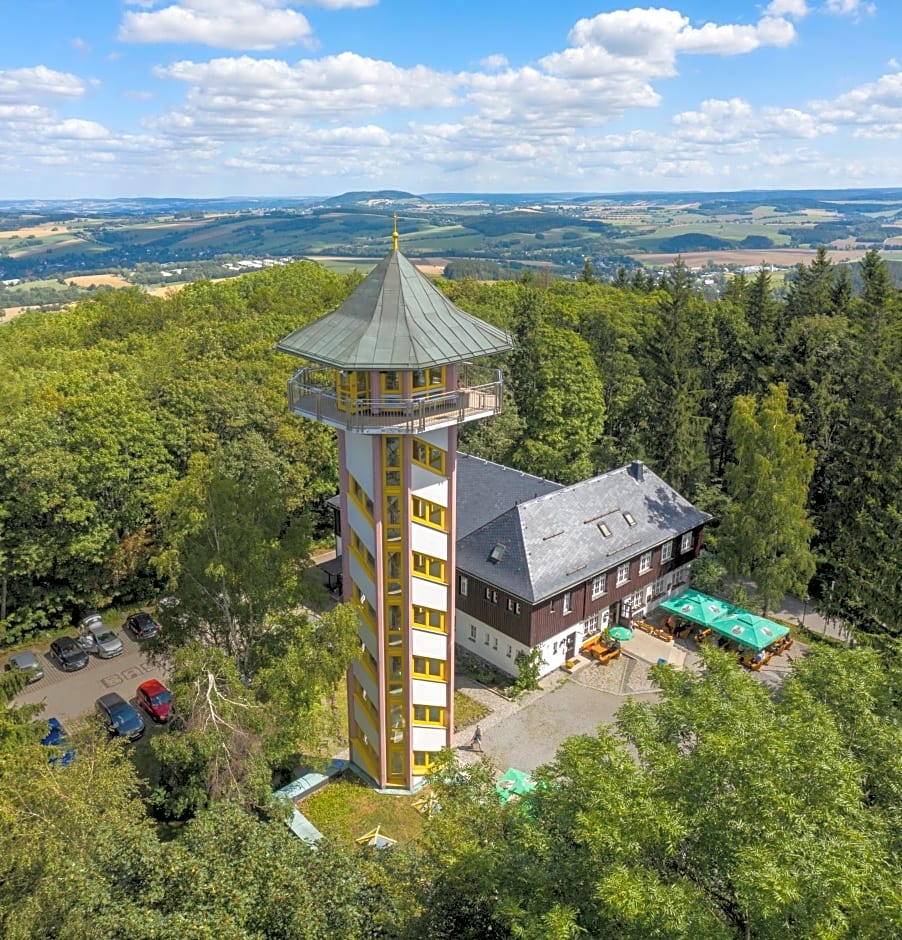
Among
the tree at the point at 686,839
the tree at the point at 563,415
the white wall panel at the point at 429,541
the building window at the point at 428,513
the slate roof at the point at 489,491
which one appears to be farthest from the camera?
the tree at the point at 563,415

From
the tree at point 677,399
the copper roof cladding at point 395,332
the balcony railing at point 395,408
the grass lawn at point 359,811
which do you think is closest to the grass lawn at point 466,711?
the grass lawn at point 359,811

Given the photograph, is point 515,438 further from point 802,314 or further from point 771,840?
point 771,840

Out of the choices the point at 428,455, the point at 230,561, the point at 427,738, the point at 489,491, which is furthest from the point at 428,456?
the point at 489,491

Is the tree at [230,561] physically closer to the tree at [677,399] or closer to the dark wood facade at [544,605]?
the dark wood facade at [544,605]

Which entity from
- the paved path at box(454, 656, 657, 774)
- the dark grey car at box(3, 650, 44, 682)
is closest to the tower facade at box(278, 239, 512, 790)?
the paved path at box(454, 656, 657, 774)

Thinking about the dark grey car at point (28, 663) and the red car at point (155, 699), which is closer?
the red car at point (155, 699)

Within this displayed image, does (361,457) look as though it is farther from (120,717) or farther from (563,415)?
(563,415)

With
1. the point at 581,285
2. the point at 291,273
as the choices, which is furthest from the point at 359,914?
the point at 291,273
